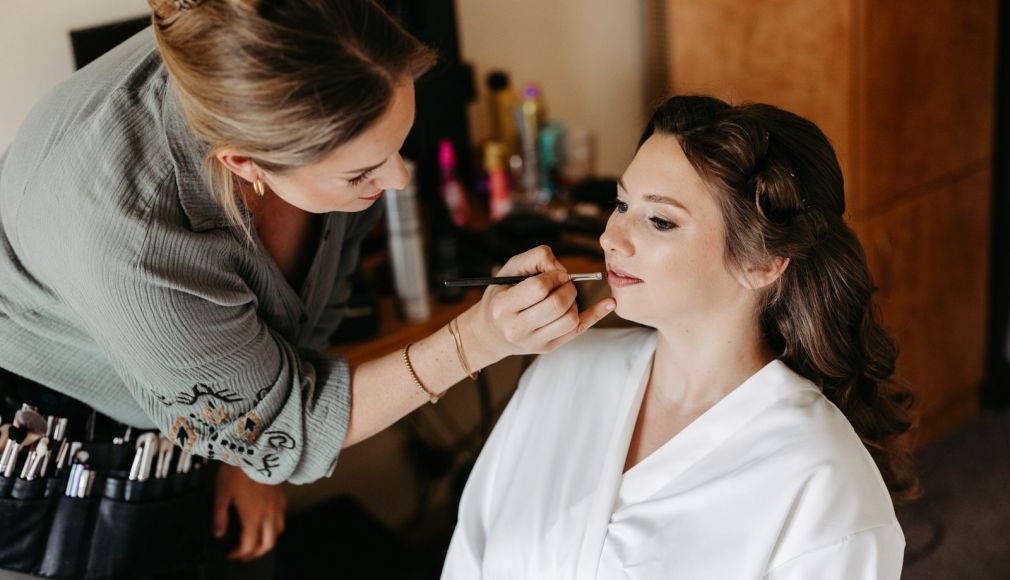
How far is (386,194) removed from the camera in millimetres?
1659

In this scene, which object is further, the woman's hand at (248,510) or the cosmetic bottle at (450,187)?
the cosmetic bottle at (450,187)

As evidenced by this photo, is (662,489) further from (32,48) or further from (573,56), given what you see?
(573,56)

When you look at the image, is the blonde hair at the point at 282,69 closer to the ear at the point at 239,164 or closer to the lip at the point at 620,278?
the ear at the point at 239,164

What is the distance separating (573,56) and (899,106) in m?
0.76

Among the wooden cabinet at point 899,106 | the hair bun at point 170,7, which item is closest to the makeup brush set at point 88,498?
the hair bun at point 170,7

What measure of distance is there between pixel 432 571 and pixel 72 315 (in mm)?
990

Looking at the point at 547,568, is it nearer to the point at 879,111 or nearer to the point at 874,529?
the point at 874,529

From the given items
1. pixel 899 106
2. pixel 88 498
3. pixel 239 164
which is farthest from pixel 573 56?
pixel 88 498

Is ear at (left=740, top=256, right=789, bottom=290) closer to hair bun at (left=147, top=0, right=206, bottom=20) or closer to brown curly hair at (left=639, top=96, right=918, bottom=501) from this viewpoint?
brown curly hair at (left=639, top=96, right=918, bottom=501)

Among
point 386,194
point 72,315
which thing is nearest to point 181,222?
point 72,315

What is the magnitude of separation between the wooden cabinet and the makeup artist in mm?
1087

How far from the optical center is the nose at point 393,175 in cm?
109

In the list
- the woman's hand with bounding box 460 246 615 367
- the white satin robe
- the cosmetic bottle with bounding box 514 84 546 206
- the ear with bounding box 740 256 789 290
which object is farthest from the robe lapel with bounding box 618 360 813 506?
the cosmetic bottle with bounding box 514 84 546 206

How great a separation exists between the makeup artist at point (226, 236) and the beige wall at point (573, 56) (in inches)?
37.9
